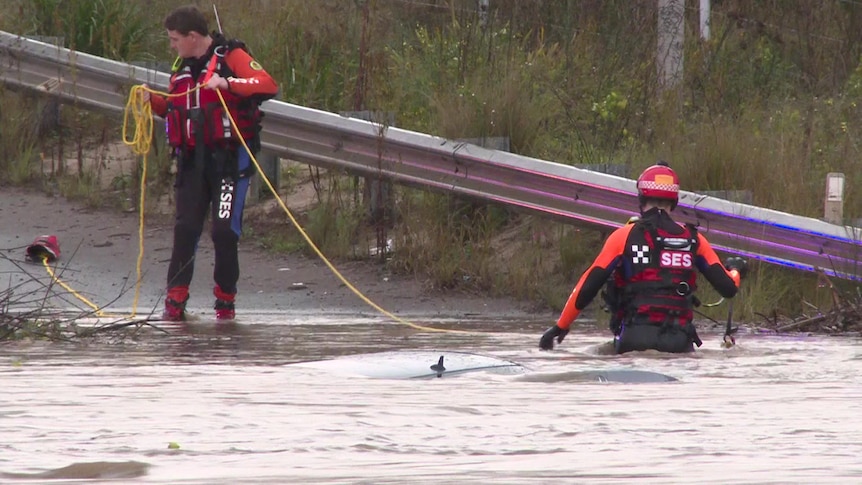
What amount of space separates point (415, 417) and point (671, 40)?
29.6 feet

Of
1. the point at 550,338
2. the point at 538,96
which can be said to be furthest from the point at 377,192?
the point at 550,338

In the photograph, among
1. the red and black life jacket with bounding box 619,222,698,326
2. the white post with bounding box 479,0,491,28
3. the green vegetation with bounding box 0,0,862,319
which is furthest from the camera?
the white post with bounding box 479,0,491,28

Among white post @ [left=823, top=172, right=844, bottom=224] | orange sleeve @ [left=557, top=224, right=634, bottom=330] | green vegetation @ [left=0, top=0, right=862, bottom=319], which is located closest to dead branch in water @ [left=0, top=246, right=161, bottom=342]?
orange sleeve @ [left=557, top=224, right=634, bottom=330]

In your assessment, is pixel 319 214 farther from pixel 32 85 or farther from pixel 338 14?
pixel 338 14

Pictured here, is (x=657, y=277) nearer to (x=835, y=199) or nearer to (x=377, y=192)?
(x=835, y=199)

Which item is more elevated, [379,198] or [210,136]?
[210,136]

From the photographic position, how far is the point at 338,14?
16.2m

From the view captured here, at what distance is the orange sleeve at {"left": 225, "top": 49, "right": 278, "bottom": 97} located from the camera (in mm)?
10203

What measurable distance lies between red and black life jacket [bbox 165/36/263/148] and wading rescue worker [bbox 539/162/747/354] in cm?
267

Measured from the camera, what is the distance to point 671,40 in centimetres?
1434

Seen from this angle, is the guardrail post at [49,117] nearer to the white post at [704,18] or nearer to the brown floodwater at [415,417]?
the white post at [704,18]

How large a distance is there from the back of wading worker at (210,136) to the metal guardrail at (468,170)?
1550 millimetres

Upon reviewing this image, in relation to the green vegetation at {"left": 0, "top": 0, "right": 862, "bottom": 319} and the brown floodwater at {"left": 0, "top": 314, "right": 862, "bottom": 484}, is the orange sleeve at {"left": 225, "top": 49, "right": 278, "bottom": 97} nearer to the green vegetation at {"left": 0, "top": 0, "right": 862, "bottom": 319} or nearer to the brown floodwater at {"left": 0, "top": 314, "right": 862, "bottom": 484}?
the green vegetation at {"left": 0, "top": 0, "right": 862, "bottom": 319}

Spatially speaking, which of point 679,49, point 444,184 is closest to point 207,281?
point 444,184
